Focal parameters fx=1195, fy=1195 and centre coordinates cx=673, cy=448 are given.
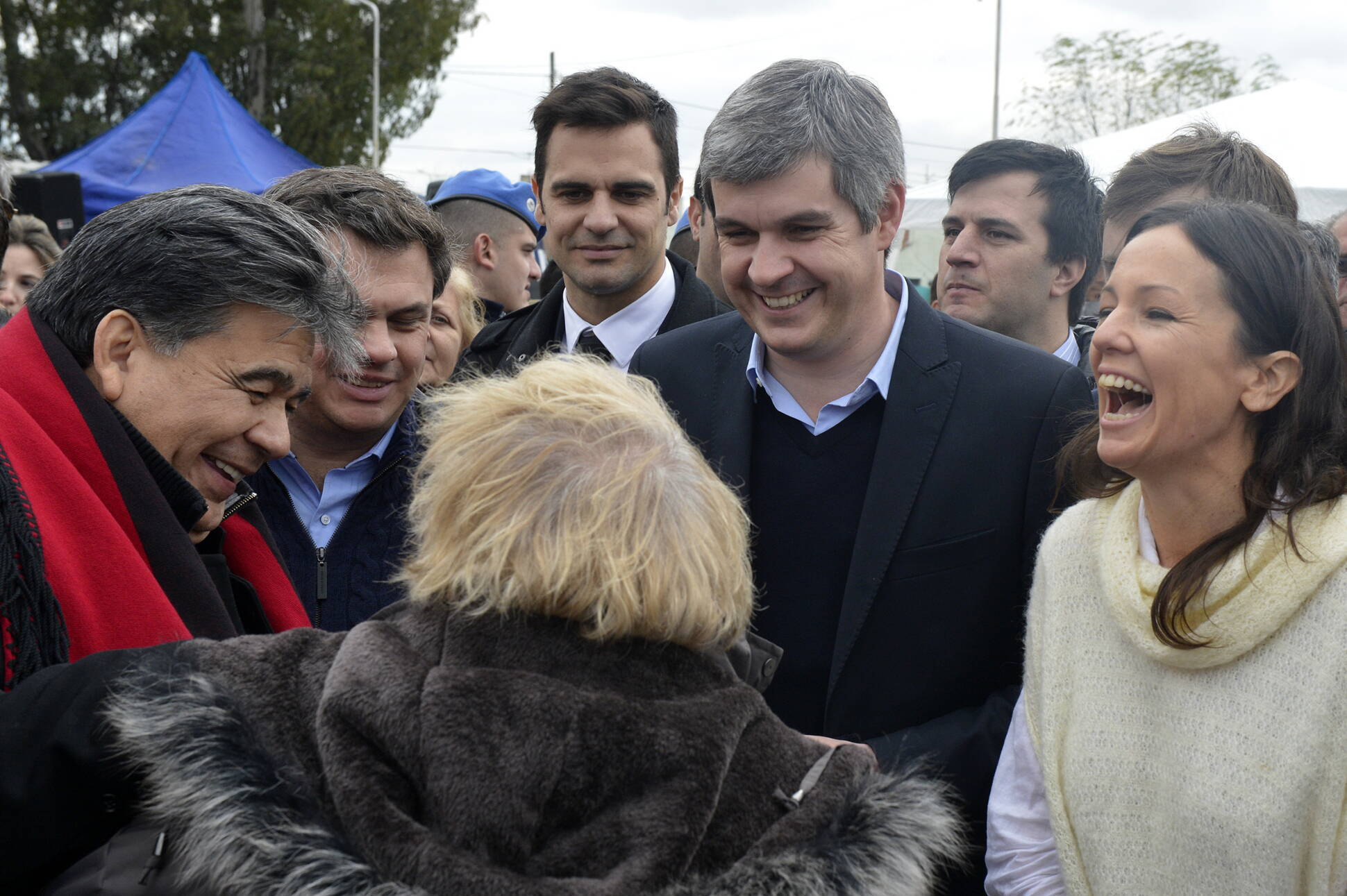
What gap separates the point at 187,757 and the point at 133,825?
0.20 m

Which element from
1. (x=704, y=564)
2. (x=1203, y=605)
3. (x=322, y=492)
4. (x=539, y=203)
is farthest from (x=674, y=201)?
(x=704, y=564)

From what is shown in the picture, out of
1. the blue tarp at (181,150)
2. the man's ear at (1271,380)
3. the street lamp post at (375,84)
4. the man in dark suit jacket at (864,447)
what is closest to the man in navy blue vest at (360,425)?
the man in dark suit jacket at (864,447)

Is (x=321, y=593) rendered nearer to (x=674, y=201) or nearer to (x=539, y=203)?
(x=539, y=203)

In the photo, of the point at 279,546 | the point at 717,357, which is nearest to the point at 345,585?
the point at 279,546

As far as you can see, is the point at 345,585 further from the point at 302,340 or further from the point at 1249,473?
the point at 1249,473

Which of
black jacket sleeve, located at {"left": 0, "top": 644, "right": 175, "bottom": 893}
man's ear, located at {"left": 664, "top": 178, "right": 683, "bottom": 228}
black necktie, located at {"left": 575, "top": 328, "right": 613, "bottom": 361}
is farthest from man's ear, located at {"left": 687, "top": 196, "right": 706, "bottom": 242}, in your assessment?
black jacket sleeve, located at {"left": 0, "top": 644, "right": 175, "bottom": 893}

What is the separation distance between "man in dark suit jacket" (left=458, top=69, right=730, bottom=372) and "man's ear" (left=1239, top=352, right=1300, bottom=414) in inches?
91.5

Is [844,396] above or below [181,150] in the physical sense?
above

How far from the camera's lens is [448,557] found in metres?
1.50

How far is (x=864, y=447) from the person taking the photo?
2475 millimetres

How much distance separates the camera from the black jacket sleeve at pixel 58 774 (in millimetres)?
1568

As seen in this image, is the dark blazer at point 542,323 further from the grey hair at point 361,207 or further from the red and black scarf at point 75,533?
the red and black scarf at point 75,533

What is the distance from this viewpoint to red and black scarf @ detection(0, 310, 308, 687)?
5.81ft

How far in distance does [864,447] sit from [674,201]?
2.29m
